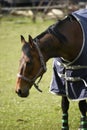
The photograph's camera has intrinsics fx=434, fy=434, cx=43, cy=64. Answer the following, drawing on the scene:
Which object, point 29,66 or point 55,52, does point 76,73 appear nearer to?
point 55,52

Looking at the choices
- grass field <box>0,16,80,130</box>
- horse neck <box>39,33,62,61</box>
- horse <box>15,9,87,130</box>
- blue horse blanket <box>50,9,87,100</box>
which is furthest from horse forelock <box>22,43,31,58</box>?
grass field <box>0,16,80,130</box>

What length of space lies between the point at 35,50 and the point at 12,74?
17.6 feet

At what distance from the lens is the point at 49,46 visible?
477 cm

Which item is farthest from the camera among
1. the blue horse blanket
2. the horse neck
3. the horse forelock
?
the blue horse blanket

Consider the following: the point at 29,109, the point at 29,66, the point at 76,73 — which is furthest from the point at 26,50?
the point at 29,109

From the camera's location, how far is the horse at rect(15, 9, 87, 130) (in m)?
4.60

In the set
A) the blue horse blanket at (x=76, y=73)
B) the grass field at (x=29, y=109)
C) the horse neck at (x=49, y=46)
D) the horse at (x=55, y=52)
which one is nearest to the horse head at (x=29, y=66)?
the horse at (x=55, y=52)

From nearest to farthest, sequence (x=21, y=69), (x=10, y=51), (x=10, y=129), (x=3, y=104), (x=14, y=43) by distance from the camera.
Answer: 1. (x=21, y=69)
2. (x=10, y=129)
3. (x=3, y=104)
4. (x=10, y=51)
5. (x=14, y=43)

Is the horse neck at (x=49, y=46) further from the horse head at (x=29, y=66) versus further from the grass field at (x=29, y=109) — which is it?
the grass field at (x=29, y=109)

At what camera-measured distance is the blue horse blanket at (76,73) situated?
4.91 metres

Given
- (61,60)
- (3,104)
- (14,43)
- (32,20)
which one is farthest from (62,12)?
(61,60)

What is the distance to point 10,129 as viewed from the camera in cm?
612

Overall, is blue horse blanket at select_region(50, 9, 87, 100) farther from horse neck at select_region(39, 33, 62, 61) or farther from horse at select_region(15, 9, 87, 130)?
horse neck at select_region(39, 33, 62, 61)

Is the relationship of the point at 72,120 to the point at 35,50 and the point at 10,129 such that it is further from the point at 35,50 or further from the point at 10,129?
the point at 35,50
